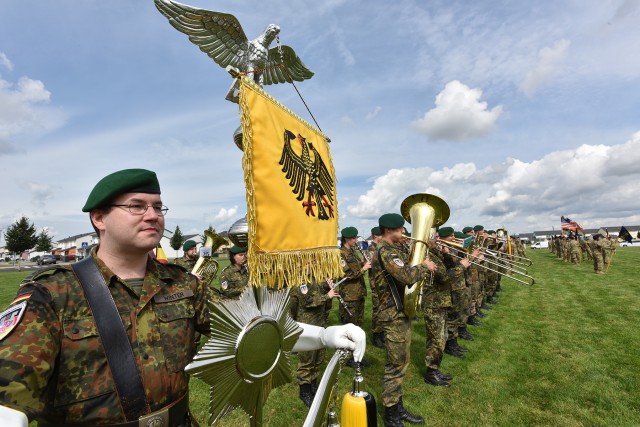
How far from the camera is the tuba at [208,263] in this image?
26.0 ft

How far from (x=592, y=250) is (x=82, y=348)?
2609cm

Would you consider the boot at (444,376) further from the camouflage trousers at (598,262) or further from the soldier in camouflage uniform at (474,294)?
the camouflage trousers at (598,262)

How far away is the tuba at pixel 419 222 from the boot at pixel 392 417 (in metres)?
1.18

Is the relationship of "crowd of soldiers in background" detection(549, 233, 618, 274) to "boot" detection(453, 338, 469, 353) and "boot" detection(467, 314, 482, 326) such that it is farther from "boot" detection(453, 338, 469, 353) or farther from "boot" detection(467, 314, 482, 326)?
"boot" detection(453, 338, 469, 353)

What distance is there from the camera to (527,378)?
5.91 metres

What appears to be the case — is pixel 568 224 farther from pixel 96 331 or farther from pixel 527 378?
pixel 96 331

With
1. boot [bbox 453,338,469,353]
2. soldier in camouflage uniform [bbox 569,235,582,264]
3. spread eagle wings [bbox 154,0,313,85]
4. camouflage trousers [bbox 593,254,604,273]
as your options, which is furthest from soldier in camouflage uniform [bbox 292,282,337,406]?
soldier in camouflage uniform [bbox 569,235,582,264]

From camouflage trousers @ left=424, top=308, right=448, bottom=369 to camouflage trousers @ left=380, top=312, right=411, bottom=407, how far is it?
1.55 metres

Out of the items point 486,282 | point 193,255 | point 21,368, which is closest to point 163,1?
point 21,368

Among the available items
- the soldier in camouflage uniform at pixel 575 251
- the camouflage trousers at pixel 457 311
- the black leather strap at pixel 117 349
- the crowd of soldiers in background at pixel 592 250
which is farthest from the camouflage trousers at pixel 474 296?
the soldier in camouflage uniform at pixel 575 251

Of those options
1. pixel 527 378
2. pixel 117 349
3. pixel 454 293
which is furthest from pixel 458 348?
pixel 117 349

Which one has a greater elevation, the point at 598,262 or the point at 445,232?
the point at 445,232

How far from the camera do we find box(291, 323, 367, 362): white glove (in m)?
2.24

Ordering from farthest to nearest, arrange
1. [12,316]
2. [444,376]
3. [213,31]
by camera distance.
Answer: [444,376] → [213,31] → [12,316]
